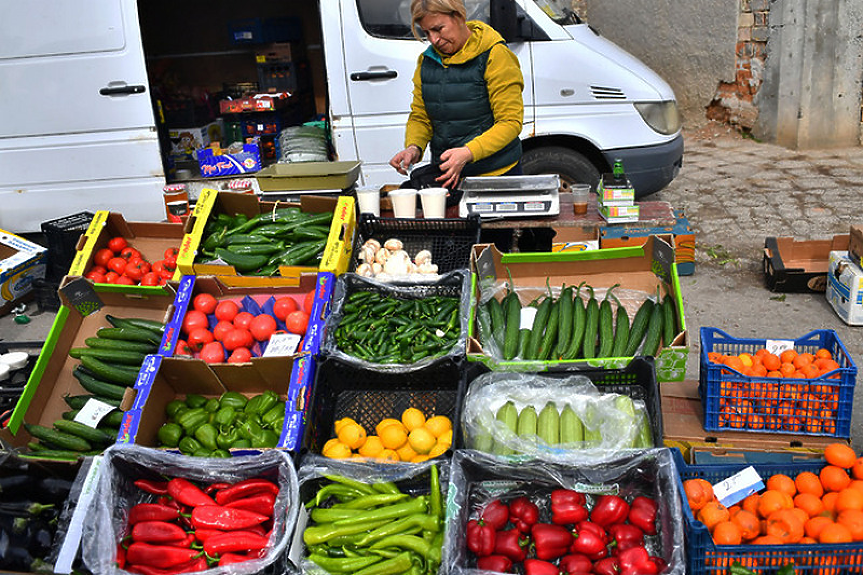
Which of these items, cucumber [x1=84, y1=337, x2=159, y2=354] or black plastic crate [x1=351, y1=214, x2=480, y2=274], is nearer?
cucumber [x1=84, y1=337, x2=159, y2=354]

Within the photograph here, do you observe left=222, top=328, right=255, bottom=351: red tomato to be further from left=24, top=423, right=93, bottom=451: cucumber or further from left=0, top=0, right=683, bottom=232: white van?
left=0, top=0, right=683, bottom=232: white van

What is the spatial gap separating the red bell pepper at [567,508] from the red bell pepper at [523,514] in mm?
71

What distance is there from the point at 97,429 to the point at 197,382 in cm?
48

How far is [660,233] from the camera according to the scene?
5719mm

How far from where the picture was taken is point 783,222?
284 inches

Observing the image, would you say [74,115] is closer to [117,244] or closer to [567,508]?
[117,244]

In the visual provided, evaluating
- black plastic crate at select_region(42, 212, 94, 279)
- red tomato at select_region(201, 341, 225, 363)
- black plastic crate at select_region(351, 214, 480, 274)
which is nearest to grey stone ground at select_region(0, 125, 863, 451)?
black plastic crate at select_region(42, 212, 94, 279)

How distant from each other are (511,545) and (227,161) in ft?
18.7

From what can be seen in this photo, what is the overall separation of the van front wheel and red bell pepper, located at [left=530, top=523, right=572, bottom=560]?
4605mm

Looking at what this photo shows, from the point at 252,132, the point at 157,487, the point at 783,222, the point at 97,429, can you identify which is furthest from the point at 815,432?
the point at 252,132

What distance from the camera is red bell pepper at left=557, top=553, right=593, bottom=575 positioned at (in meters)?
2.39

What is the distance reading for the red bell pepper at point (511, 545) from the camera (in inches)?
97.1

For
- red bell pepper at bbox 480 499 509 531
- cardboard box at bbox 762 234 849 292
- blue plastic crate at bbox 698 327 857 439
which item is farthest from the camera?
cardboard box at bbox 762 234 849 292

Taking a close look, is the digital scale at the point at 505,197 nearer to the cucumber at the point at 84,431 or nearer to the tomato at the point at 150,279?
the tomato at the point at 150,279
